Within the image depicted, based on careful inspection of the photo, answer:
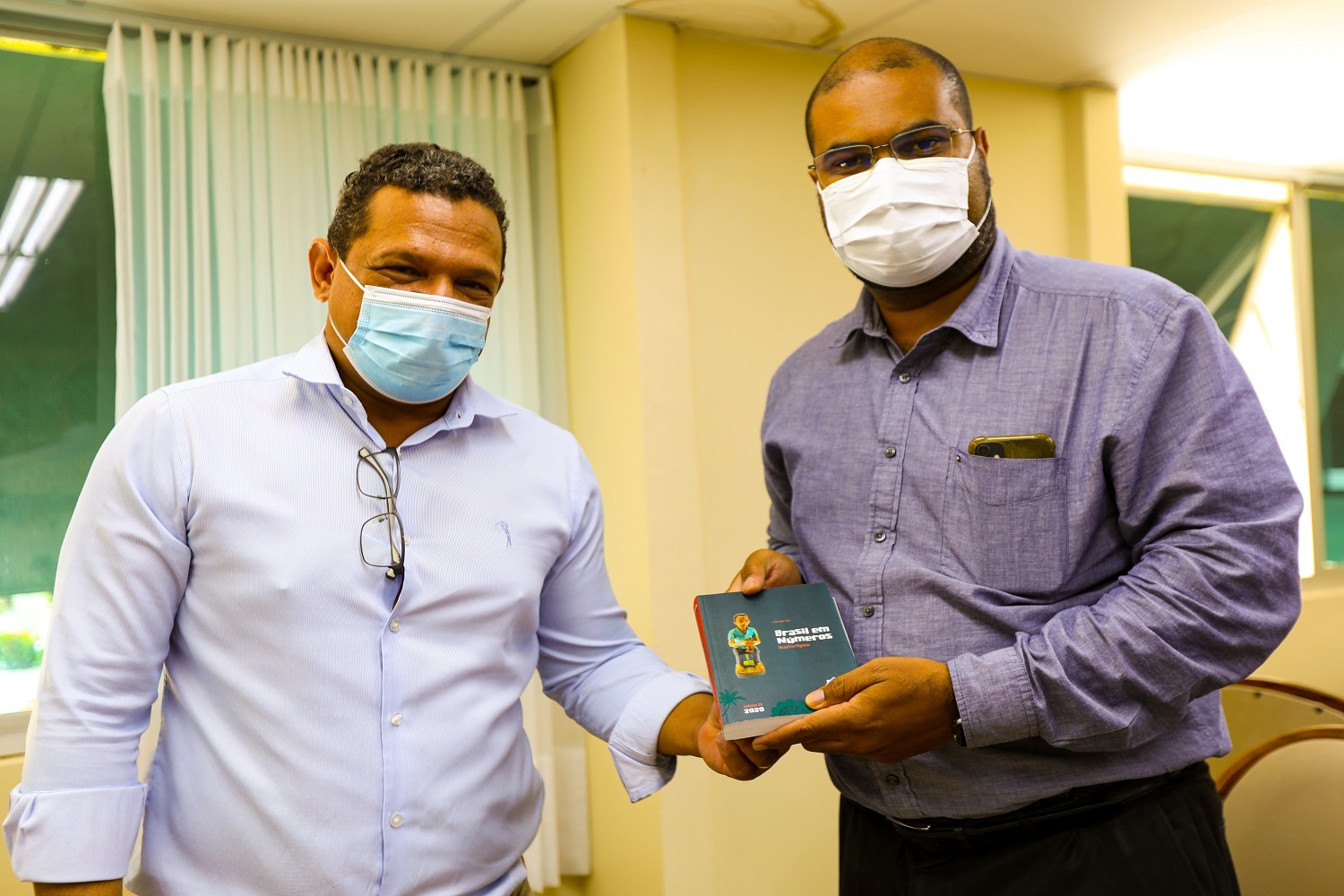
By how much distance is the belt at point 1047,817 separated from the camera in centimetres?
150

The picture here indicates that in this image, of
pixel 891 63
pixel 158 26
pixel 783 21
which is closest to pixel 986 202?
→ pixel 891 63

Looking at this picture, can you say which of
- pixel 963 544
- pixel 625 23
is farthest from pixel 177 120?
pixel 963 544

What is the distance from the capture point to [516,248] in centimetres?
331

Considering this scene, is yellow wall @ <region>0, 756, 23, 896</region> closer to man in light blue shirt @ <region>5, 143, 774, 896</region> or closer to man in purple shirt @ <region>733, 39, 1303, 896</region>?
man in light blue shirt @ <region>5, 143, 774, 896</region>

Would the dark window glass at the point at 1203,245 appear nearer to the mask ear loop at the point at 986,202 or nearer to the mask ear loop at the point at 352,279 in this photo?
the mask ear loop at the point at 986,202

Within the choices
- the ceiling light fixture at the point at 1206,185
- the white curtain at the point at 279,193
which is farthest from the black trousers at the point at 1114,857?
the ceiling light fixture at the point at 1206,185

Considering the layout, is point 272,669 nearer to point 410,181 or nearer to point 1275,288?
point 410,181

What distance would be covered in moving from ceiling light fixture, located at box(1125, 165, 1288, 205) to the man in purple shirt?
347cm

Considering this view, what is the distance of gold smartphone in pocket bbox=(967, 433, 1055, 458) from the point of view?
149cm

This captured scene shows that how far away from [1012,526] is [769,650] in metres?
0.38

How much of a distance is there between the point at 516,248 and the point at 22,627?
1.72 meters

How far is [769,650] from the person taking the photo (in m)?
1.53

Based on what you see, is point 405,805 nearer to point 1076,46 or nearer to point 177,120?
point 177,120

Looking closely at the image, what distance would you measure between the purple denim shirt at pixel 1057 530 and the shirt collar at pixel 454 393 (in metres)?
0.52
